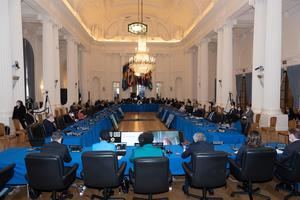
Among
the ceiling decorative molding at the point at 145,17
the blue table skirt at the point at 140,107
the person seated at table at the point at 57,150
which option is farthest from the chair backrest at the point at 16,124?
the blue table skirt at the point at 140,107

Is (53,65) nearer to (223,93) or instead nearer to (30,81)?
(30,81)

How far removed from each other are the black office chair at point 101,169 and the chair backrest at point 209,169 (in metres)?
1.11

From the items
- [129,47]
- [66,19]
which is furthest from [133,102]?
[66,19]

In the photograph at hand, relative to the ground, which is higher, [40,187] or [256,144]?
[256,144]

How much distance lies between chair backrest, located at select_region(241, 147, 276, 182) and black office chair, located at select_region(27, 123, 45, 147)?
4.78 metres

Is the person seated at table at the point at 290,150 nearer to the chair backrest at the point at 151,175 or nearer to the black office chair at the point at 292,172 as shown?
the black office chair at the point at 292,172

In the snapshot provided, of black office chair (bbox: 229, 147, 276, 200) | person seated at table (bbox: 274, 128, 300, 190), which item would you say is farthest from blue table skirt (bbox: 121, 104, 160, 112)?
black office chair (bbox: 229, 147, 276, 200)

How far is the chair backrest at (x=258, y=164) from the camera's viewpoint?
4.38m

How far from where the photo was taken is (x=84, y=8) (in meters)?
21.0

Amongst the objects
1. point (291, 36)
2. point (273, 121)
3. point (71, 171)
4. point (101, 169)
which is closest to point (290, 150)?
point (101, 169)

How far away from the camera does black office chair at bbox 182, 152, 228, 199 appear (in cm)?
416

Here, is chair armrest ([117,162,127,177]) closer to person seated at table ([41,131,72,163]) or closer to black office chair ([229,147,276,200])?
person seated at table ([41,131,72,163])

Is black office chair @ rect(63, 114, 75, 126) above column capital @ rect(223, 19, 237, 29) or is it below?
below

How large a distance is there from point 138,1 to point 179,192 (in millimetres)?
20962
